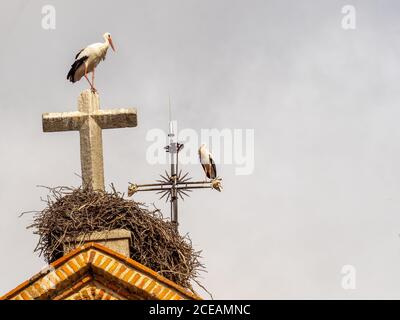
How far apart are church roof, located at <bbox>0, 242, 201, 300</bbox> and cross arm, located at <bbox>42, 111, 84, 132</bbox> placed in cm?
294

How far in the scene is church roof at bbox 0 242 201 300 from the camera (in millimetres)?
10203

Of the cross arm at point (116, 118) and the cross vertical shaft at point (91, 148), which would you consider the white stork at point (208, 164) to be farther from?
the cross vertical shaft at point (91, 148)

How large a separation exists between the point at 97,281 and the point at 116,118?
10.3 ft

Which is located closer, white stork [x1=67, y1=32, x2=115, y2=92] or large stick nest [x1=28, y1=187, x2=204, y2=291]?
large stick nest [x1=28, y1=187, x2=204, y2=291]

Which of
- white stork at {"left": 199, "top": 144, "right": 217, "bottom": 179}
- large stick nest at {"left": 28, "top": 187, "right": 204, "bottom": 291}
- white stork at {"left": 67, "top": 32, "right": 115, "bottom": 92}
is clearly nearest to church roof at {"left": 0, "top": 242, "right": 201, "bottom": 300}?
large stick nest at {"left": 28, "top": 187, "right": 204, "bottom": 291}

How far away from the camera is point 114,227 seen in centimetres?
1241

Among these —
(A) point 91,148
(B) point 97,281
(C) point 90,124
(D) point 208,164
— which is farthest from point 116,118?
(D) point 208,164

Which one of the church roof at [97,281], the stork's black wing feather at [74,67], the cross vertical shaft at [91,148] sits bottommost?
the church roof at [97,281]

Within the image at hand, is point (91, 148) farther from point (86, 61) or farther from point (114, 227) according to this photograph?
point (86, 61)

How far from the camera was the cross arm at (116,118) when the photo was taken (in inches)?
518

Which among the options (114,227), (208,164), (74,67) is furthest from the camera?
(208,164)

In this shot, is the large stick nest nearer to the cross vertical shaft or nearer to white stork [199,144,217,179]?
the cross vertical shaft

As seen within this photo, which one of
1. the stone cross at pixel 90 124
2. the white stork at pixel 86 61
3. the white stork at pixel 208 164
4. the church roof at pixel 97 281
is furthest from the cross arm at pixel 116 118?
the white stork at pixel 208 164
